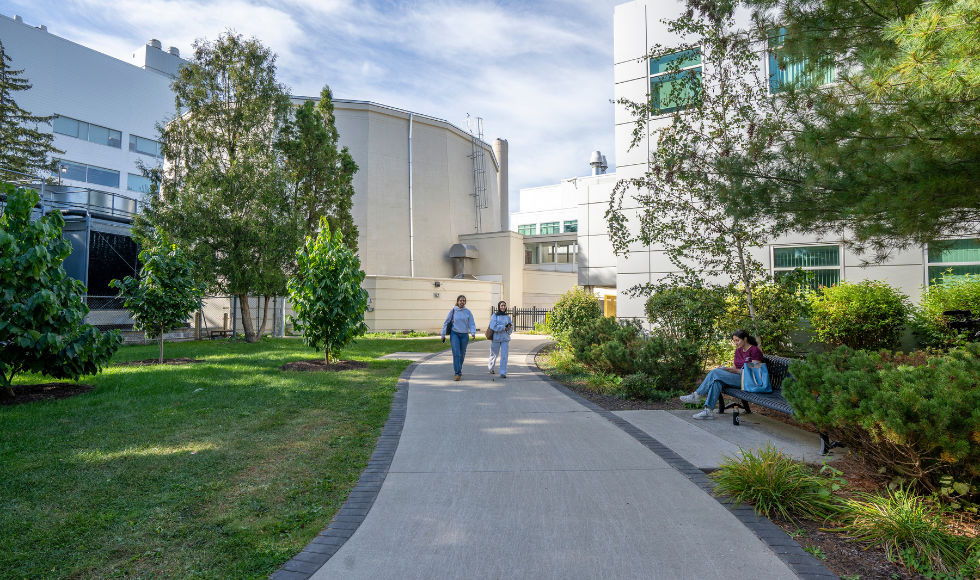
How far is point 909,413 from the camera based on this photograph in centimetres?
376

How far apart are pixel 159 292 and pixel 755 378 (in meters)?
13.1

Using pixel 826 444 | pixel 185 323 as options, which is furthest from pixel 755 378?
pixel 185 323

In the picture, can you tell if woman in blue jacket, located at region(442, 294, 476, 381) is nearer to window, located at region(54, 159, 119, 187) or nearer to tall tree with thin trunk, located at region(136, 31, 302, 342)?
tall tree with thin trunk, located at region(136, 31, 302, 342)

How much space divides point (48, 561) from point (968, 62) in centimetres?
710

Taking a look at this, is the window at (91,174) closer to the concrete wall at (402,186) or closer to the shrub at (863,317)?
the concrete wall at (402,186)

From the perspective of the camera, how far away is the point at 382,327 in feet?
82.4

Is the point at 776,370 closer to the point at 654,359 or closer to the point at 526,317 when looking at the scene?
the point at 654,359

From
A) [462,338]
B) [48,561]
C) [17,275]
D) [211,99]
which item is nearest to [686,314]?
[462,338]

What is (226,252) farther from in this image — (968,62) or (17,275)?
(968,62)

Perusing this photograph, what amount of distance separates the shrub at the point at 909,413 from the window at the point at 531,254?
33.1 metres

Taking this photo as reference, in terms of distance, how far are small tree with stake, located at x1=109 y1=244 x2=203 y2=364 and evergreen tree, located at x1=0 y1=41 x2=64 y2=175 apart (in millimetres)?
25164

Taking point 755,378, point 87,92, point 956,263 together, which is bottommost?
point 755,378

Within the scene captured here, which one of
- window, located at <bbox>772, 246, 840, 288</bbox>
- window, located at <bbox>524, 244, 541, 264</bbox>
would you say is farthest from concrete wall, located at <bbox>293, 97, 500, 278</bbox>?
window, located at <bbox>772, 246, 840, 288</bbox>

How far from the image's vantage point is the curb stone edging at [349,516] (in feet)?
10.4
